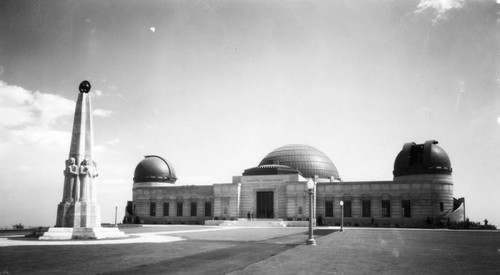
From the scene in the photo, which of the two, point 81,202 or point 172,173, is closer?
point 81,202

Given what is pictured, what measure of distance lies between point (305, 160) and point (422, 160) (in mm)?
21549

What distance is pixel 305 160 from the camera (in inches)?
3091

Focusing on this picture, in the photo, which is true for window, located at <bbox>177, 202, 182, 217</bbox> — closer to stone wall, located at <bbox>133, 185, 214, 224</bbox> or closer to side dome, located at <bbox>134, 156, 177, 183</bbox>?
stone wall, located at <bbox>133, 185, 214, 224</bbox>

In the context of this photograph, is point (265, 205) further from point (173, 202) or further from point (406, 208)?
point (406, 208)

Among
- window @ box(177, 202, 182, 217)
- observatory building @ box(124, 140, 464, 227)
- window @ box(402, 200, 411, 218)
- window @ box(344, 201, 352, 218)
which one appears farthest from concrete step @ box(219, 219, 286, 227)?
window @ box(402, 200, 411, 218)

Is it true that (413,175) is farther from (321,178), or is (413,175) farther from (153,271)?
(153,271)

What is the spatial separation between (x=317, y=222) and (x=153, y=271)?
54616mm

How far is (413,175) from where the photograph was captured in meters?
64.1

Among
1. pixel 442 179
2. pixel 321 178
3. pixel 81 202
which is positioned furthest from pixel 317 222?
pixel 81 202

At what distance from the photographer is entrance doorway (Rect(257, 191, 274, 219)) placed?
66.5 meters

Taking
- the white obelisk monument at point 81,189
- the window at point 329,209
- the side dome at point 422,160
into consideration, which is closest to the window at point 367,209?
the window at point 329,209

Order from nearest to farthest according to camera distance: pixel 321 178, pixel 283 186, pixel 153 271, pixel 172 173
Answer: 1. pixel 153 271
2. pixel 283 186
3. pixel 321 178
4. pixel 172 173

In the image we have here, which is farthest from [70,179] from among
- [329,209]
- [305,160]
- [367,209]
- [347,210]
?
[305,160]

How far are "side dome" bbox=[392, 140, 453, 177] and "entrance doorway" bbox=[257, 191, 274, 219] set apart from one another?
20.4 metres
